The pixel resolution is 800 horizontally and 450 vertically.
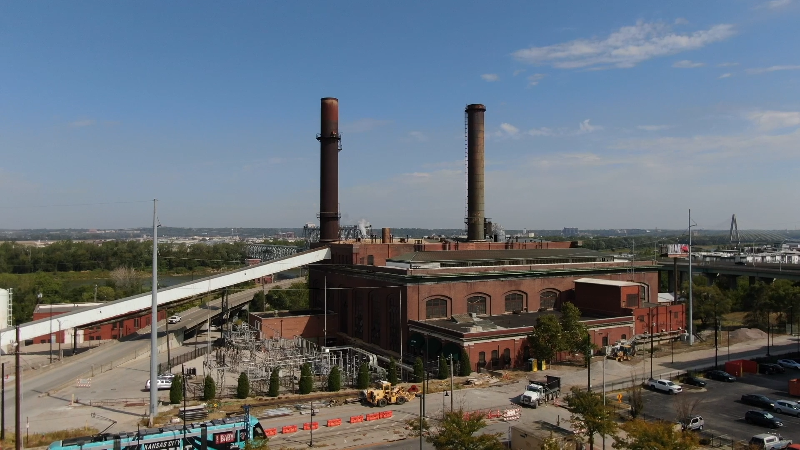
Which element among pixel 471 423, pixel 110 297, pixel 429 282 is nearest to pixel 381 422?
pixel 471 423

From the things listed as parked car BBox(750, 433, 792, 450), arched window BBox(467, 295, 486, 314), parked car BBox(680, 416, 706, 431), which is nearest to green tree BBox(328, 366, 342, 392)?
arched window BBox(467, 295, 486, 314)

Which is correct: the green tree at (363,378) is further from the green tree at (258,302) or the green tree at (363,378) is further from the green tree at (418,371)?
the green tree at (258,302)

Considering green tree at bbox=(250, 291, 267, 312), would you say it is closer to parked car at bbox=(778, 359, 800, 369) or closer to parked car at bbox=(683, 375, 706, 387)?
parked car at bbox=(683, 375, 706, 387)

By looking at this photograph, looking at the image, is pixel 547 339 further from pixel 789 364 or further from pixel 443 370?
pixel 789 364

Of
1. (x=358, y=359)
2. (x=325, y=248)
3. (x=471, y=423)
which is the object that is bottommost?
(x=358, y=359)

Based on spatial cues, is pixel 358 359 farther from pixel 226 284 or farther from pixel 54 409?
pixel 54 409

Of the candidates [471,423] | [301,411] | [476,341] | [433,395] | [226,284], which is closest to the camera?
[471,423]

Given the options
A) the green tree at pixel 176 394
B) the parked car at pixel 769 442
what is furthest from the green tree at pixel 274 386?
the parked car at pixel 769 442
